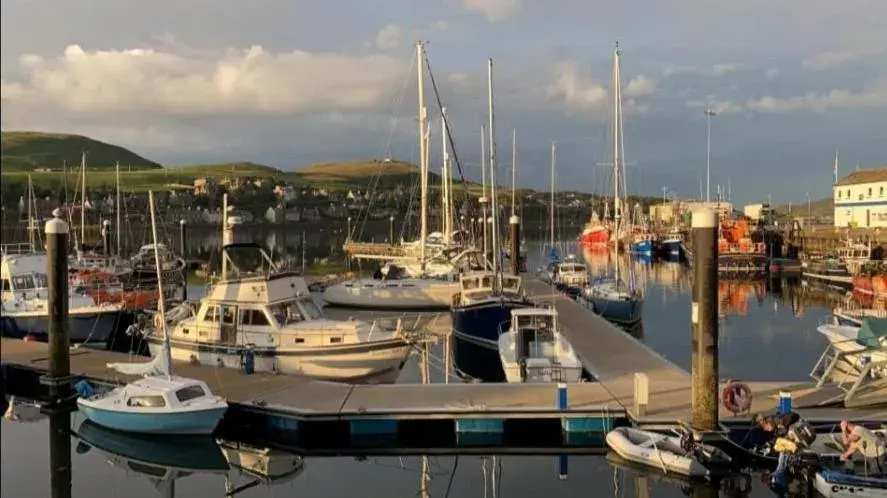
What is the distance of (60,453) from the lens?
19.8 meters

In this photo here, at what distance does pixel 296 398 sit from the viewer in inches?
809

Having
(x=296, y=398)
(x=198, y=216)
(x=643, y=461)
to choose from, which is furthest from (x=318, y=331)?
(x=198, y=216)

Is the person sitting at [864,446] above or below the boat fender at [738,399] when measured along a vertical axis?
below

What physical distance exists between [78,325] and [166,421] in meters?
18.7

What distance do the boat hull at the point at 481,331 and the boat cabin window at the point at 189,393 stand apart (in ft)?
37.8

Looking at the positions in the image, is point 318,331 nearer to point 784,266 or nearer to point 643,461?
point 643,461

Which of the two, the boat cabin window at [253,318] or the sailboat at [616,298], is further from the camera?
the sailboat at [616,298]

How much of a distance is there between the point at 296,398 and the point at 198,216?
188338 mm

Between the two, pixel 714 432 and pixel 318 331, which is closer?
pixel 714 432

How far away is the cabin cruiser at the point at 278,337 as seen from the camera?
2447cm

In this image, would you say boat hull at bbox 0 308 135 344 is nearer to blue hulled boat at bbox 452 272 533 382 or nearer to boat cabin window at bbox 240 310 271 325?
boat cabin window at bbox 240 310 271 325

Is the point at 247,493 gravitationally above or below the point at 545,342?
below

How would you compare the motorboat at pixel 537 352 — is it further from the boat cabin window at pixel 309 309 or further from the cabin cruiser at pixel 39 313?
the cabin cruiser at pixel 39 313

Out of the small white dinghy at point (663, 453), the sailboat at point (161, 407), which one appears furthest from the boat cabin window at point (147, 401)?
the small white dinghy at point (663, 453)
